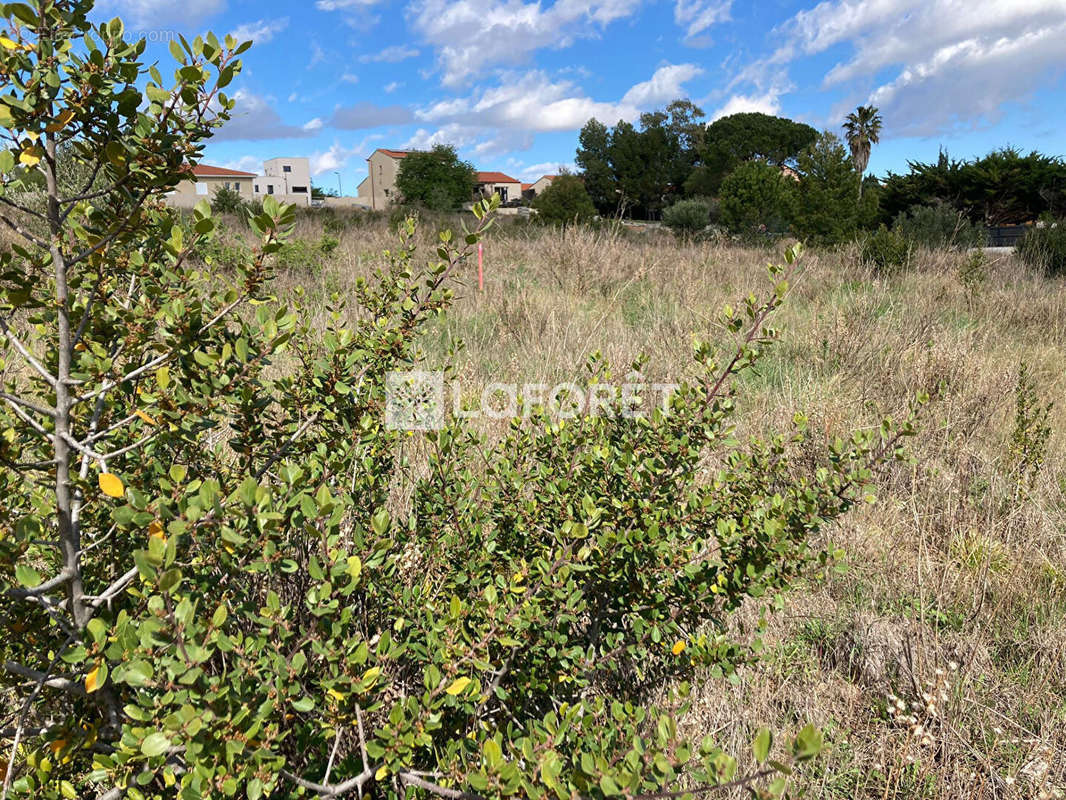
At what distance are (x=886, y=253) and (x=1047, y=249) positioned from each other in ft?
9.25

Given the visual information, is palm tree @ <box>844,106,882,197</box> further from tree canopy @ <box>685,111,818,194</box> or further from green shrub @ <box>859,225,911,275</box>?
green shrub @ <box>859,225,911,275</box>

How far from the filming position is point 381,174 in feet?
205

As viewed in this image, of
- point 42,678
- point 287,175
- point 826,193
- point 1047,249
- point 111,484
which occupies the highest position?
point 287,175

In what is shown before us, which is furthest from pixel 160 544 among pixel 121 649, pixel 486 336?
pixel 486 336

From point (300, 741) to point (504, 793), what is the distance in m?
0.40

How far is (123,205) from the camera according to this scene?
3.78 feet

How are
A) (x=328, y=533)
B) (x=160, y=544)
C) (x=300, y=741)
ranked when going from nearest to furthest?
1. (x=160, y=544)
2. (x=328, y=533)
3. (x=300, y=741)

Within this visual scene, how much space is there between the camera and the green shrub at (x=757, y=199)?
1758 cm

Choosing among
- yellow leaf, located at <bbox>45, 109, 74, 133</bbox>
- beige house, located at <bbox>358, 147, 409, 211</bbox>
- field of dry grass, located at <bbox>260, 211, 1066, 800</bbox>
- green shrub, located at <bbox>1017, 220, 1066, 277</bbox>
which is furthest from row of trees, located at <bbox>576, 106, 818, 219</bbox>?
yellow leaf, located at <bbox>45, 109, 74, 133</bbox>

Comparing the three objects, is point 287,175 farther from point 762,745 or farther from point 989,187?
point 762,745

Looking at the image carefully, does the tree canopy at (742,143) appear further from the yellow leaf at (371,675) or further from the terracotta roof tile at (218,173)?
the yellow leaf at (371,675)

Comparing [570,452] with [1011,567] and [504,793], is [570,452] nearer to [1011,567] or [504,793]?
[504,793]

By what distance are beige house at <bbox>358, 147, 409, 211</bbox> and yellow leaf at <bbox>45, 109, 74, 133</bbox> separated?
201 ft

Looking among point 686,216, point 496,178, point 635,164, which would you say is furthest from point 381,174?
point 686,216
